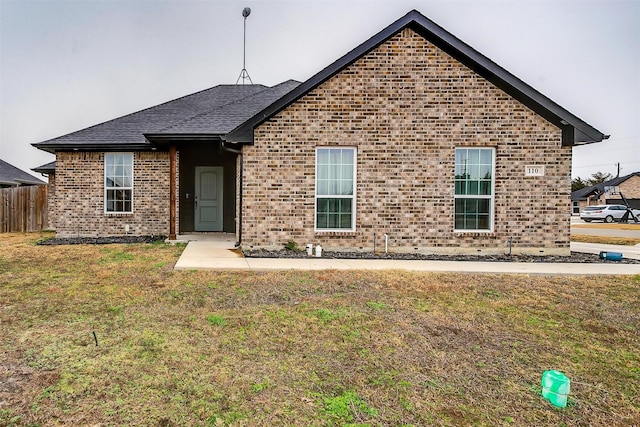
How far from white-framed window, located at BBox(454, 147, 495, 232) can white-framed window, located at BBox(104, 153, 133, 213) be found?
994 cm

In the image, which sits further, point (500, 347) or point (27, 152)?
point (27, 152)

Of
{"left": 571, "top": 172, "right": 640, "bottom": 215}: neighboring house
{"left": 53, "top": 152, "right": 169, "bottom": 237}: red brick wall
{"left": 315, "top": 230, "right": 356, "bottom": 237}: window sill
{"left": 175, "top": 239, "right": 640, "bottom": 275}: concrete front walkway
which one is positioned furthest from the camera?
{"left": 571, "top": 172, "right": 640, "bottom": 215}: neighboring house

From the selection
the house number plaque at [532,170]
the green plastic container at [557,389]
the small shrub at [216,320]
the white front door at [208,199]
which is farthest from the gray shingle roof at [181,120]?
the green plastic container at [557,389]

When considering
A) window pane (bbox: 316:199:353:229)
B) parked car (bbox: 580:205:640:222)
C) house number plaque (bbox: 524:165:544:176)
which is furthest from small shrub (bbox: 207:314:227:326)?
parked car (bbox: 580:205:640:222)

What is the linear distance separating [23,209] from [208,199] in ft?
31.0

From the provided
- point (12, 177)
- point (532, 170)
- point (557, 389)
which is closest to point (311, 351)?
point (557, 389)

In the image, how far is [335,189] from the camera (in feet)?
28.4

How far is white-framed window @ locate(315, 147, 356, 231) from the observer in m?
8.65

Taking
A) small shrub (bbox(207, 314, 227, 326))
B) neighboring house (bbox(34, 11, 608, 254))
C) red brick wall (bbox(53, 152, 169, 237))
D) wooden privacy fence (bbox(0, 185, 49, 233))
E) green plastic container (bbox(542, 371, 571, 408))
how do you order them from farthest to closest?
wooden privacy fence (bbox(0, 185, 49, 233)) → red brick wall (bbox(53, 152, 169, 237)) → neighboring house (bbox(34, 11, 608, 254)) → small shrub (bbox(207, 314, 227, 326)) → green plastic container (bbox(542, 371, 571, 408))

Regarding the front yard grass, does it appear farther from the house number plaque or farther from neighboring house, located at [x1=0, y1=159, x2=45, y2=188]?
neighboring house, located at [x1=0, y1=159, x2=45, y2=188]

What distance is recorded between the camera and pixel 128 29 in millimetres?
18594

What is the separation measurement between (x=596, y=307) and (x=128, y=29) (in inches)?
873

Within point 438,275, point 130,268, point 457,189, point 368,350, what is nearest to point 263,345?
point 368,350

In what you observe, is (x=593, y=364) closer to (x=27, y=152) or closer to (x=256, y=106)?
(x=256, y=106)
